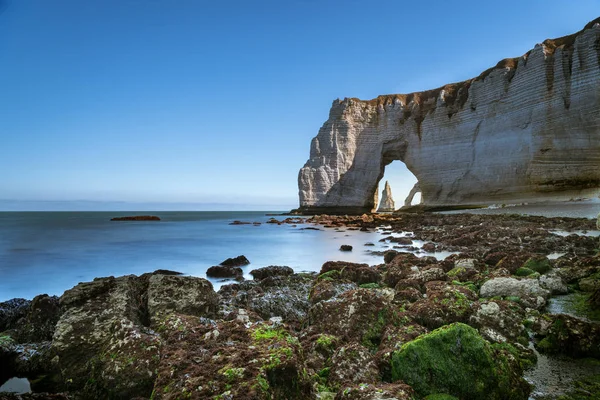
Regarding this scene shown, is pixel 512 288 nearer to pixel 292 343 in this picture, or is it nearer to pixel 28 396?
pixel 292 343

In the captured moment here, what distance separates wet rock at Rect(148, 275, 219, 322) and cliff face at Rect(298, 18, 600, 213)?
3662 cm

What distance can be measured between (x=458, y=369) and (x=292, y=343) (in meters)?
1.48

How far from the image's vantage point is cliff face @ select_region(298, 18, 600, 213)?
29.6m

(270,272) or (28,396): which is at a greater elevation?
(28,396)

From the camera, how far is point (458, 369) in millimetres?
2795

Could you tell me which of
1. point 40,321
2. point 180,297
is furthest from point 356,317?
point 40,321

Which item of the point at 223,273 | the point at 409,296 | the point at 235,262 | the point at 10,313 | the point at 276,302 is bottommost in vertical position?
the point at 235,262

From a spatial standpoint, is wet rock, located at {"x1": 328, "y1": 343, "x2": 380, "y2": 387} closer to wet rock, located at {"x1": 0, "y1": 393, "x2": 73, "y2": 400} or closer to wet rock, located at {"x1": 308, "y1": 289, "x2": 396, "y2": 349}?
wet rock, located at {"x1": 308, "y1": 289, "x2": 396, "y2": 349}

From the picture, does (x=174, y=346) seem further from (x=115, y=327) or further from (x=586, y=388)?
(x=586, y=388)

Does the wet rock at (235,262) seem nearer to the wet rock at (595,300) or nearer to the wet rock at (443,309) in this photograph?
the wet rock at (443,309)

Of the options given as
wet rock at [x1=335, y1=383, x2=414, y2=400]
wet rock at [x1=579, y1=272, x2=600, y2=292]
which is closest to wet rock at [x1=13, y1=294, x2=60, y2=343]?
wet rock at [x1=335, y1=383, x2=414, y2=400]

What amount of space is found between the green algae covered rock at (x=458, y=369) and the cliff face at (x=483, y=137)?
35467 mm

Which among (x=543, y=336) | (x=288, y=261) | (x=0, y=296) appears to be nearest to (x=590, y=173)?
(x=288, y=261)

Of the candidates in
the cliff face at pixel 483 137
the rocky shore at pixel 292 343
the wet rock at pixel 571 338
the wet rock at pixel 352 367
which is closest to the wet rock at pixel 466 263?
the rocky shore at pixel 292 343
